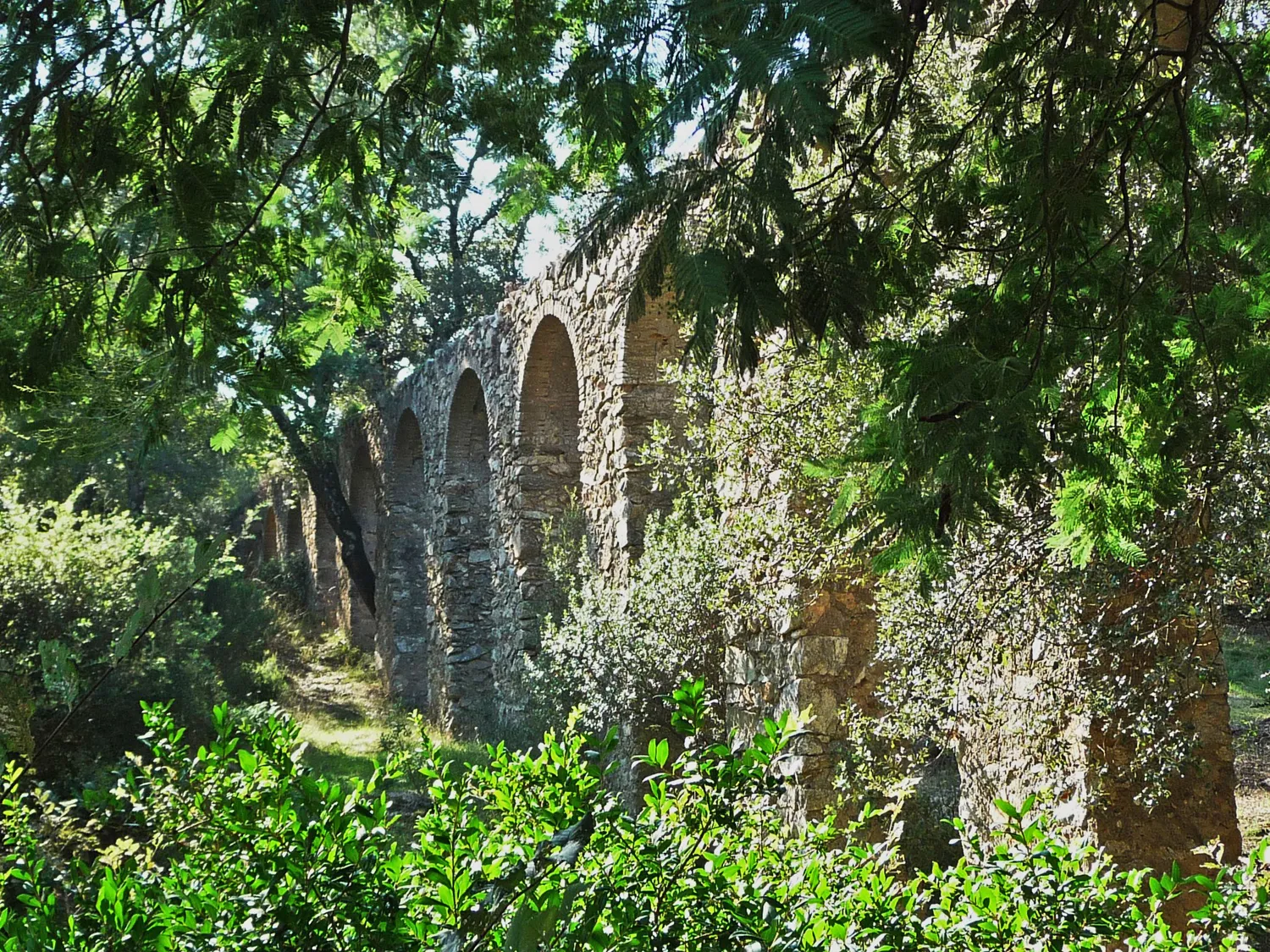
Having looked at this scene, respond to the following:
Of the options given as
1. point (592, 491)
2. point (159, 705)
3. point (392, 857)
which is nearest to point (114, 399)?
point (159, 705)

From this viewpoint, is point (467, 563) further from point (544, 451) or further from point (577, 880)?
point (577, 880)

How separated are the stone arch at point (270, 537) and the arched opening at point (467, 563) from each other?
13.7 metres

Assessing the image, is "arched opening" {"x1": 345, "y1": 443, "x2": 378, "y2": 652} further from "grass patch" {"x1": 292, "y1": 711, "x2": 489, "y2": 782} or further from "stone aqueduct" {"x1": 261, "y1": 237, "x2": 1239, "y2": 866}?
"grass patch" {"x1": 292, "y1": 711, "x2": 489, "y2": 782}

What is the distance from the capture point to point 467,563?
1224 cm

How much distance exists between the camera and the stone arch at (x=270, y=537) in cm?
2520

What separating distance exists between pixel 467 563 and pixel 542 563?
2.84m

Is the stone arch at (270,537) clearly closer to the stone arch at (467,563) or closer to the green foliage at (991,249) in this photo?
the stone arch at (467,563)

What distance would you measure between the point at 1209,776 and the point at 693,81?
3257mm

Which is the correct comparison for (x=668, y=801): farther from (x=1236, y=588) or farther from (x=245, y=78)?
(x=1236, y=588)

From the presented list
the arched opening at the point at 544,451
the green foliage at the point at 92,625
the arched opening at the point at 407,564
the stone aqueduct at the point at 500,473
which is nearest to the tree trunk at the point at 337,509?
the stone aqueduct at the point at 500,473

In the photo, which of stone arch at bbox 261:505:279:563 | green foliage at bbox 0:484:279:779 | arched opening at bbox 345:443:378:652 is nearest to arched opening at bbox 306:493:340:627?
arched opening at bbox 345:443:378:652

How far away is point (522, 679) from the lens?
29.0 ft

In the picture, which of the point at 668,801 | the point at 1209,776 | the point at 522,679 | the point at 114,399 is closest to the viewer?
the point at 668,801

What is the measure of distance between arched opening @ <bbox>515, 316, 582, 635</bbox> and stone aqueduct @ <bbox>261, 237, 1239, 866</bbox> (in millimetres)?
16
